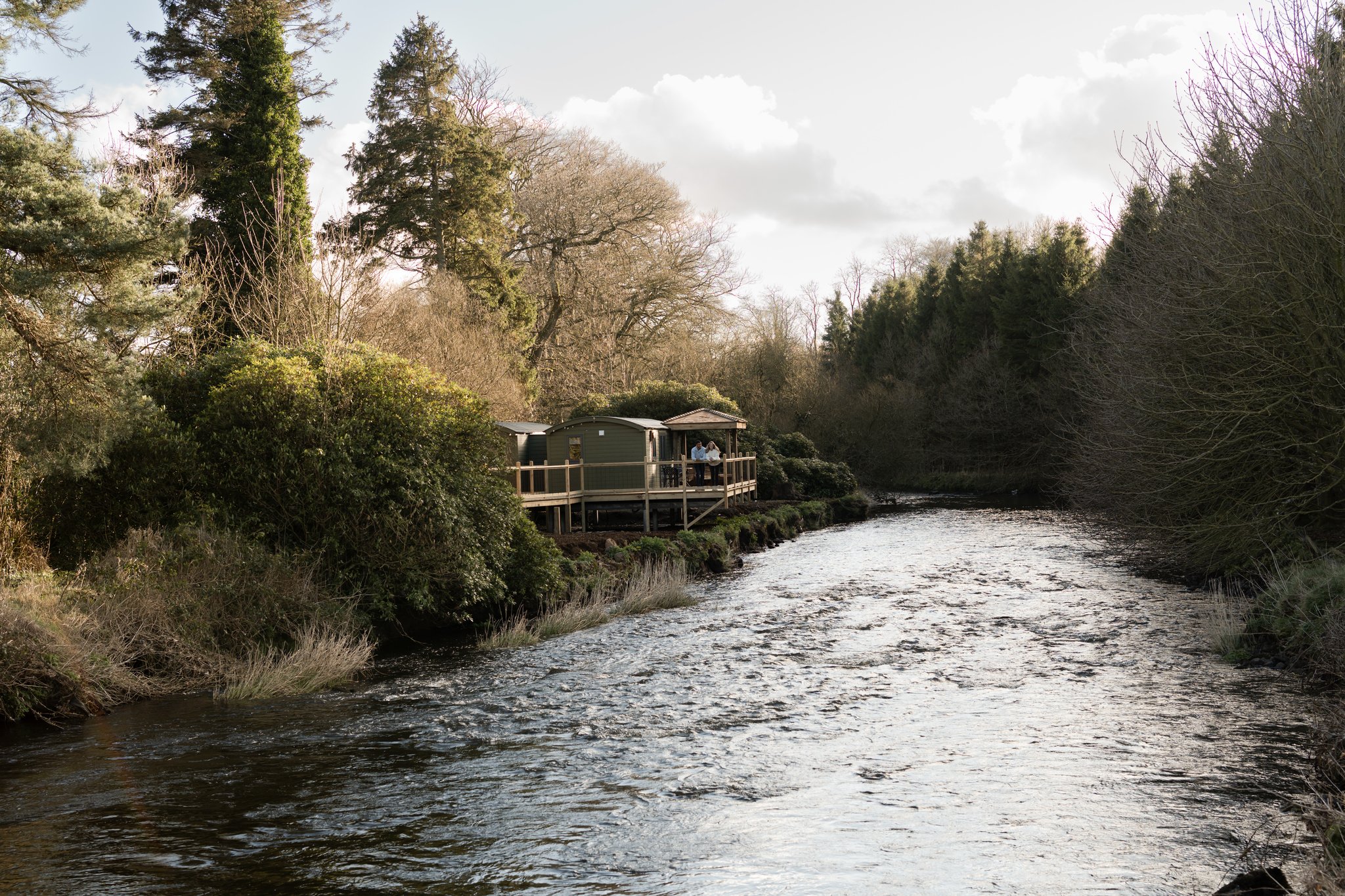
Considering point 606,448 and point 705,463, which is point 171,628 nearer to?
point 606,448

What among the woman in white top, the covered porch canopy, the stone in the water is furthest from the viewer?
the covered porch canopy

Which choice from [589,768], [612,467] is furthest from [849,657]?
[612,467]

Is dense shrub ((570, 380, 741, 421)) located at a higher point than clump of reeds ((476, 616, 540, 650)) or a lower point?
higher

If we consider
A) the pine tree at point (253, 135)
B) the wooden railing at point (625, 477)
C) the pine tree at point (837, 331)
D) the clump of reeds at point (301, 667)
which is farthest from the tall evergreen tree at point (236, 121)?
the pine tree at point (837, 331)

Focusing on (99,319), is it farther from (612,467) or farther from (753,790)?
(612,467)

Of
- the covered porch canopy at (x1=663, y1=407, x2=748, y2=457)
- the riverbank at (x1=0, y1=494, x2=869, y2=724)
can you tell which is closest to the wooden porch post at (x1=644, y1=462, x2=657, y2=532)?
the covered porch canopy at (x1=663, y1=407, x2=748, y2=457)

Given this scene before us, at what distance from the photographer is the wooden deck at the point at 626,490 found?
26781 millimetres

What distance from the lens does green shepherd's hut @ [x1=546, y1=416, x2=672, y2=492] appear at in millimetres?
30031

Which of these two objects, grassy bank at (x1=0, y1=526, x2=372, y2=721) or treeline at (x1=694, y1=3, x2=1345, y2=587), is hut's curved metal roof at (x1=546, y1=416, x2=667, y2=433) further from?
grassy bank at (x1=0, y1=526, x2=372, y2=721)

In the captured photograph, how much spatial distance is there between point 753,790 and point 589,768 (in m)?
1.57

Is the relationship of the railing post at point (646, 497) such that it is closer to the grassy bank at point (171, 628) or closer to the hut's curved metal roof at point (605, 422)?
the hut's curved metal roof at point (605, 422)

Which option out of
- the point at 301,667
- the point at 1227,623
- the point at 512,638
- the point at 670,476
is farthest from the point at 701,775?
the point at 670,476

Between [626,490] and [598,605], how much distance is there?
1090cm

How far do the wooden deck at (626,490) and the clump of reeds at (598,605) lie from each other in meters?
5.38
